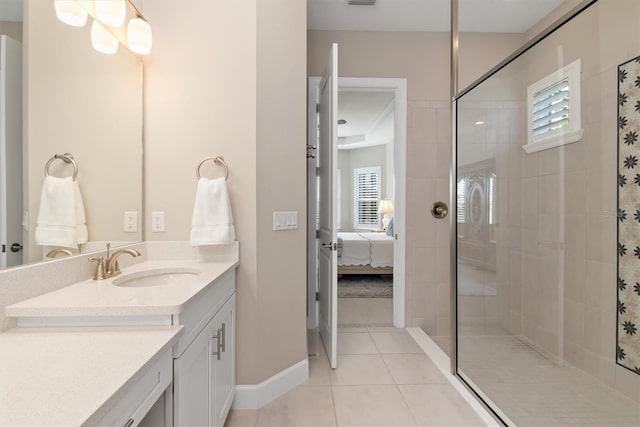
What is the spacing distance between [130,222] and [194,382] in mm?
990

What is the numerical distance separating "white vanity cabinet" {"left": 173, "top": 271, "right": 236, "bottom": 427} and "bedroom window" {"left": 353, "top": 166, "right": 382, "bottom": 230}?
239 inches

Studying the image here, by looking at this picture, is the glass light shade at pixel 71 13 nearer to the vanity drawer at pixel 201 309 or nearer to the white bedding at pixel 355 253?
the vanity drawer at pixel 201 309

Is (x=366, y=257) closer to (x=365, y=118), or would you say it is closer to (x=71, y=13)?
(x=365, y=118)

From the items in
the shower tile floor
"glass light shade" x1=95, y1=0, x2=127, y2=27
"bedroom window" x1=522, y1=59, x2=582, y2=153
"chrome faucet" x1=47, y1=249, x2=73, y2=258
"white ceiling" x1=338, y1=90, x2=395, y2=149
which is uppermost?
"white ceiling" x1=338, y1=90, x2=395, y2=149

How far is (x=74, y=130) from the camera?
1269 mm

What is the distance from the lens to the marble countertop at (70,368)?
0.53 meters

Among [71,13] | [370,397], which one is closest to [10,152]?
[71,13]

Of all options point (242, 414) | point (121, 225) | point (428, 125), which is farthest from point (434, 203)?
point (121, 225)

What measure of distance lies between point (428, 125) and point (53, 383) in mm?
2963

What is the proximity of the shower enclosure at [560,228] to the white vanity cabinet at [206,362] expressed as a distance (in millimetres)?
1542

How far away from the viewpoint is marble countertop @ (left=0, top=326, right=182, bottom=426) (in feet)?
1.74

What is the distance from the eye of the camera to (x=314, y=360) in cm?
229

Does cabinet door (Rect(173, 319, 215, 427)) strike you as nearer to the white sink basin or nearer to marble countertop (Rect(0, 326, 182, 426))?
marble countertop (Rect(0, 326, 182, 426))

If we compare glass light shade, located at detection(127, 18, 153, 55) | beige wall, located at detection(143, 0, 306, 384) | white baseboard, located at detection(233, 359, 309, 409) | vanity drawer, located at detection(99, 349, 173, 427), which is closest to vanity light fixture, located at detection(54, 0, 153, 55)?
glass light shade, located at detection(127, 18, 153, 55)
